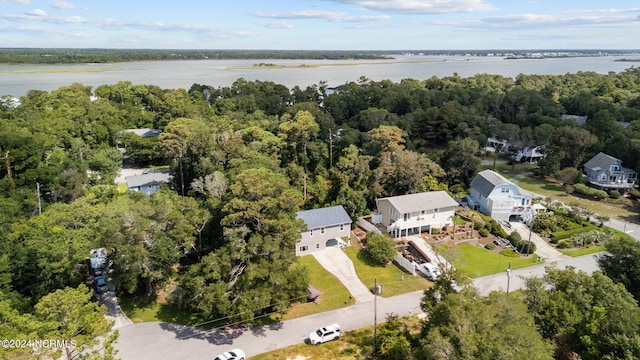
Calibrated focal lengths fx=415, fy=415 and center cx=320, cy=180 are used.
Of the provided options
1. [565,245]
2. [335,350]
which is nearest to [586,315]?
[335,350]

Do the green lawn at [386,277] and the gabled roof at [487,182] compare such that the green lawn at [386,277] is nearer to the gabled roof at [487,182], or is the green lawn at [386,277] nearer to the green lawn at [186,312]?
the green lawn at [186,312]

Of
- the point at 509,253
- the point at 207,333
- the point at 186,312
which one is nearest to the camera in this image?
the point at 207,333

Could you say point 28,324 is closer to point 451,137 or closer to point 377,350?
point 377,350

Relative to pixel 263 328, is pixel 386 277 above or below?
above

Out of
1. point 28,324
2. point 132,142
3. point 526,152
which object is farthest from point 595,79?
point 28,324

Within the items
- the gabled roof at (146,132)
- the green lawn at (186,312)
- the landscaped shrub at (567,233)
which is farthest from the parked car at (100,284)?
the landscaped shrub at (567,233)

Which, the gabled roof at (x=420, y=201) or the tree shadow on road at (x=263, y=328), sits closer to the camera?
the tree shadow on road at (x=263, y=328)

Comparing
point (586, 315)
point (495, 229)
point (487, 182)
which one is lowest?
point (495, 229)

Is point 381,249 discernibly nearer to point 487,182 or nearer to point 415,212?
point 415,212

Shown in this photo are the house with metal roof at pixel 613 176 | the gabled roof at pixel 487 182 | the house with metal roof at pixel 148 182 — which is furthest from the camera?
the house with metal roof at pixel 613 176
